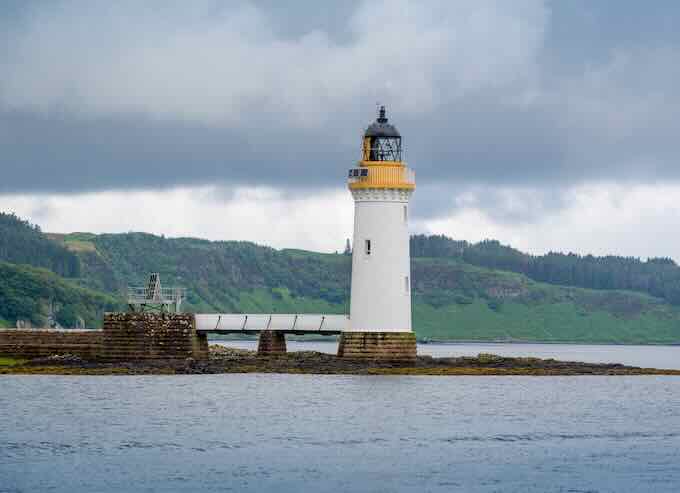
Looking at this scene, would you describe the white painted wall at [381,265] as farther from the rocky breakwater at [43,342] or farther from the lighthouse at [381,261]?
the rocky breakwater at [43,342]

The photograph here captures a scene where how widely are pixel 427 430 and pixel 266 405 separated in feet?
34.9

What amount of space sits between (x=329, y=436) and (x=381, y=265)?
22.8 metres

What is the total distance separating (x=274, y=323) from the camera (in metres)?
79.8

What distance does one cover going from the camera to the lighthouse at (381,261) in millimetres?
74312

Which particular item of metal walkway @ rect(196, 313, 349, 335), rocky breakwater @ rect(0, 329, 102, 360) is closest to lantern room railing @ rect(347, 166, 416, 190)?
metal walkway @ rect(196, 313, 349, 335)

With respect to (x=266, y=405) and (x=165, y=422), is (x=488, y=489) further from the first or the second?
(x=266, y=405)

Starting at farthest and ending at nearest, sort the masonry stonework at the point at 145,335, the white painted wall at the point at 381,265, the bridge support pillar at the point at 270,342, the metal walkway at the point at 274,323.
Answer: the bridge support pillar at the point at 270,342 < the metal walkway at the point at 274,323 < the masonry stonework at the point at 145,335 < the white painted wall at the point at 381,265

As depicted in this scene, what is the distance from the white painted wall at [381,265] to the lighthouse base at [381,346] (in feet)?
1.03

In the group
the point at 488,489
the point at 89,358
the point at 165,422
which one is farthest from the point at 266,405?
the point at 488,489

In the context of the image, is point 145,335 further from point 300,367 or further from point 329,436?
point 329,436

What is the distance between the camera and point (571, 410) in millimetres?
64250

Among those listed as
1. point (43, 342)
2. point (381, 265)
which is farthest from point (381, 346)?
point (43, 342)

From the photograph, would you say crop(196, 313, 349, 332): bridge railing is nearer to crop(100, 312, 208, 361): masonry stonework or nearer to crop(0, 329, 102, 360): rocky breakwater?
crop(100, 312, 208, 361): masonry stonework

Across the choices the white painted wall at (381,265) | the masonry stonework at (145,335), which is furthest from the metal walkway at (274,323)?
the white painted wall at (381,265)
